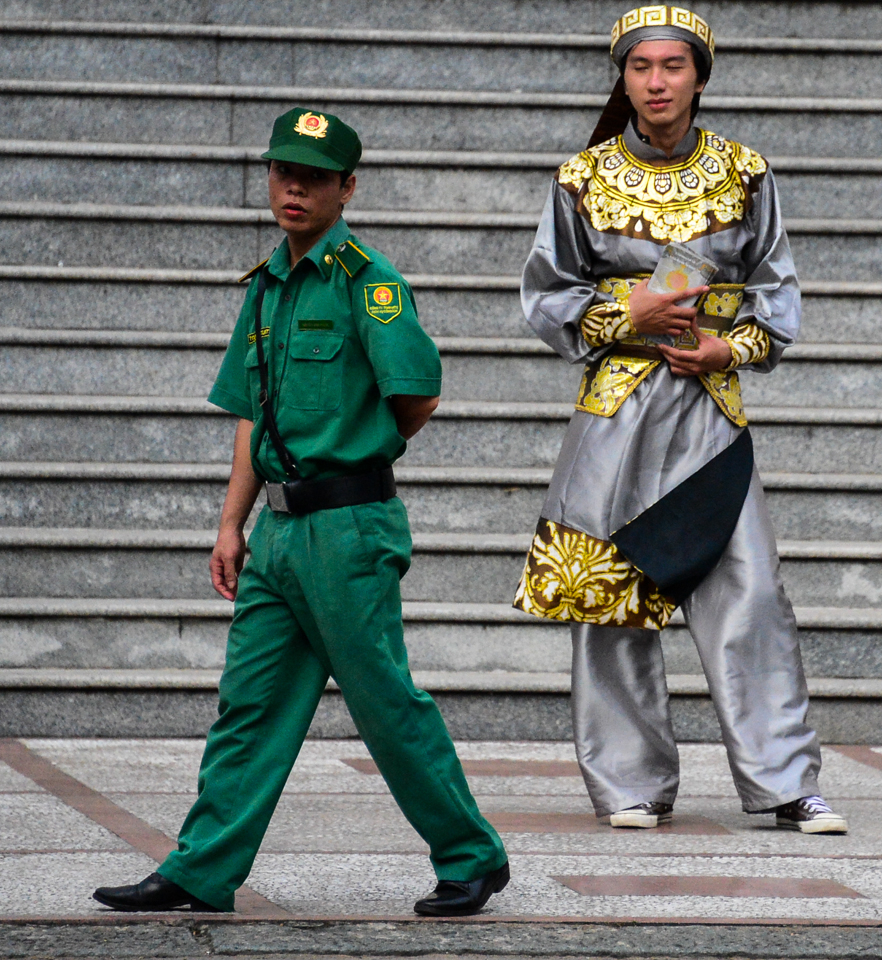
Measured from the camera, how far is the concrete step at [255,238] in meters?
7.20

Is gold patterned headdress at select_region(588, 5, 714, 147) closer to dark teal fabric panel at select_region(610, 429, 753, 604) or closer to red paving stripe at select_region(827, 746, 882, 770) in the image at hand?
dark teal fabric panel at select_region(610, 429, 753, 604)

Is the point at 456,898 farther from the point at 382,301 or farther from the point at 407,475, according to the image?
the point at 407,475

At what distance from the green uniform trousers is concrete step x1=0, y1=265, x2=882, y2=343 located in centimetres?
348

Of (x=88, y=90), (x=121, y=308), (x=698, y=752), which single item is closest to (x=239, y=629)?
(x=698, y=752)

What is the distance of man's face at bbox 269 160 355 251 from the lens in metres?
3.65

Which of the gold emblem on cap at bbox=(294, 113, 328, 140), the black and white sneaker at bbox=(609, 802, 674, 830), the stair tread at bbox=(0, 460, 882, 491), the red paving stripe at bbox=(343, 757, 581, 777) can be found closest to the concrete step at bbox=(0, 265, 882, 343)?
the stair tread at bbox=(0, 460, 882, 491)

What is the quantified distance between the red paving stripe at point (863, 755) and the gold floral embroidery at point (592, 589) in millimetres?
1252

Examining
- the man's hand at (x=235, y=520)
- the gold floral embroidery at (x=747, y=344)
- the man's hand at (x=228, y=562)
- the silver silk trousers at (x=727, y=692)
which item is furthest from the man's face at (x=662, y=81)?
the man's hand at (x=228, y=562)

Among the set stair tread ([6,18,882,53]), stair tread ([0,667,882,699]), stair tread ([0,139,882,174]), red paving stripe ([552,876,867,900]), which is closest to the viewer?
red paving stripe ([552,876,867,900])

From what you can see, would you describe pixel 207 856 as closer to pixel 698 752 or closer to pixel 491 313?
pixel 698 752

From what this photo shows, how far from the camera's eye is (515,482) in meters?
6.49

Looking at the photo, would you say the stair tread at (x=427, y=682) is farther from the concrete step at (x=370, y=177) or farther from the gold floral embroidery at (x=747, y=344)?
the concrete step at (x=370, y=177)

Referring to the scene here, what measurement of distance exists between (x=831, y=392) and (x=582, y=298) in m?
2.53

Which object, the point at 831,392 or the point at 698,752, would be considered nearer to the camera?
the point at 698,752
